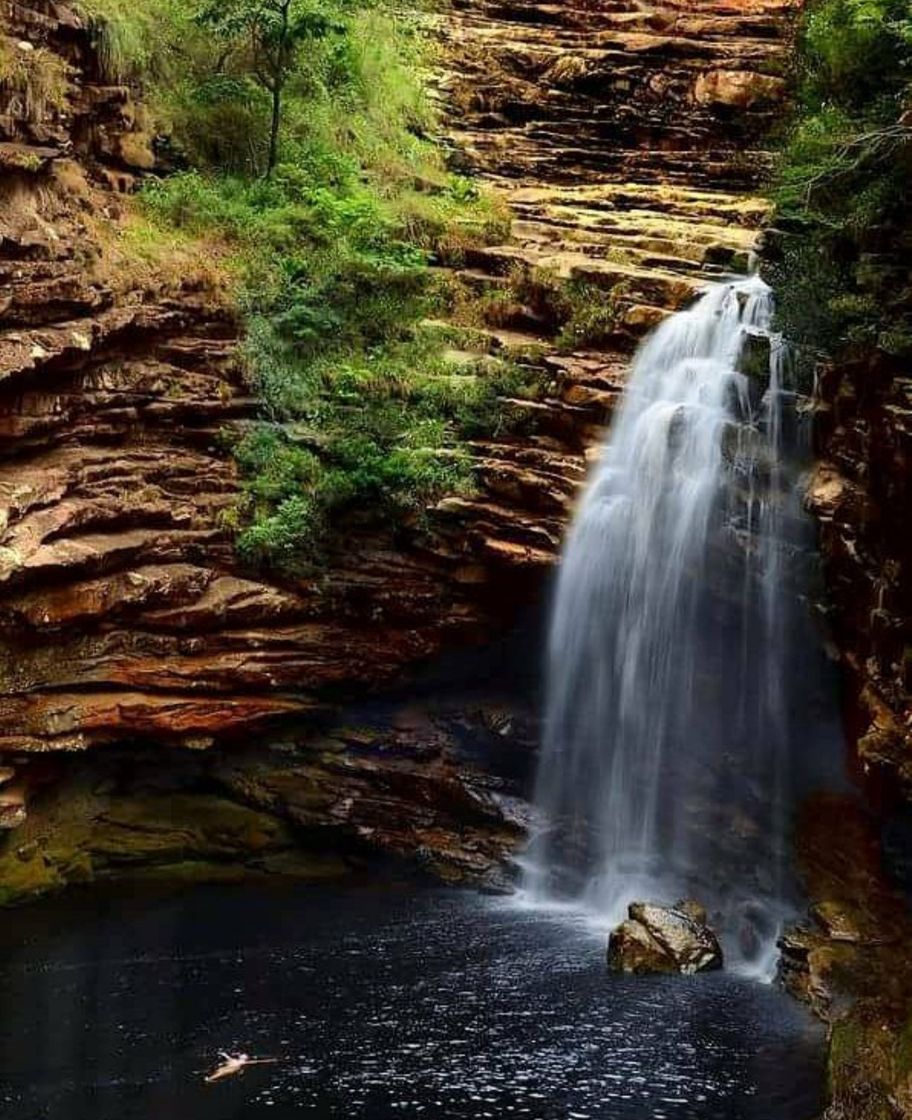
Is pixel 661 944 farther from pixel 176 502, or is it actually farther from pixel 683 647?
pixel 176 502

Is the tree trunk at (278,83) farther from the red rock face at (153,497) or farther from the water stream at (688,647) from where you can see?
the water stream at (688,647)

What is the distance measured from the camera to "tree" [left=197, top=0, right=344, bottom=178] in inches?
582

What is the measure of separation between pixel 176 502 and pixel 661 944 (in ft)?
22.5

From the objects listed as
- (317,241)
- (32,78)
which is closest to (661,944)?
(317,241)

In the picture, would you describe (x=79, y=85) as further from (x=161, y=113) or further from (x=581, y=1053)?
(x=581, y=1053)

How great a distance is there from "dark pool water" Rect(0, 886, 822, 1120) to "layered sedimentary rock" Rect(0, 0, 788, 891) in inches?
73.1

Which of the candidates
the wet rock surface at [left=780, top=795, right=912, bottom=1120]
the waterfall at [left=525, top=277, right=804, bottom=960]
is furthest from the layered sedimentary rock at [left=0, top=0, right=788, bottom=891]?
the wet rock surface at [left=780, top=795, right=912, bottom=1120]

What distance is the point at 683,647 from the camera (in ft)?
37.9

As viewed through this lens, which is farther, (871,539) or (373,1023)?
(871,539)

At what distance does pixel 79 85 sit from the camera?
13.0m

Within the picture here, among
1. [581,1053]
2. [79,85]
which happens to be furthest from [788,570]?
[79,85]

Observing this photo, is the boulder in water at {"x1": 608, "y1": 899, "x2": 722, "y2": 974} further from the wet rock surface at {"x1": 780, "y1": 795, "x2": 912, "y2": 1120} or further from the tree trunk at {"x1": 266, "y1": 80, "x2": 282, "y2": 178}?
the tree trunk at {"x1": 266, "y1": 80, "x2": 282, "y2": 178}

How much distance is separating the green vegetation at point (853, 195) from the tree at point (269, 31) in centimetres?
673

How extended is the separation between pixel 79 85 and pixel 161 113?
1.95m
